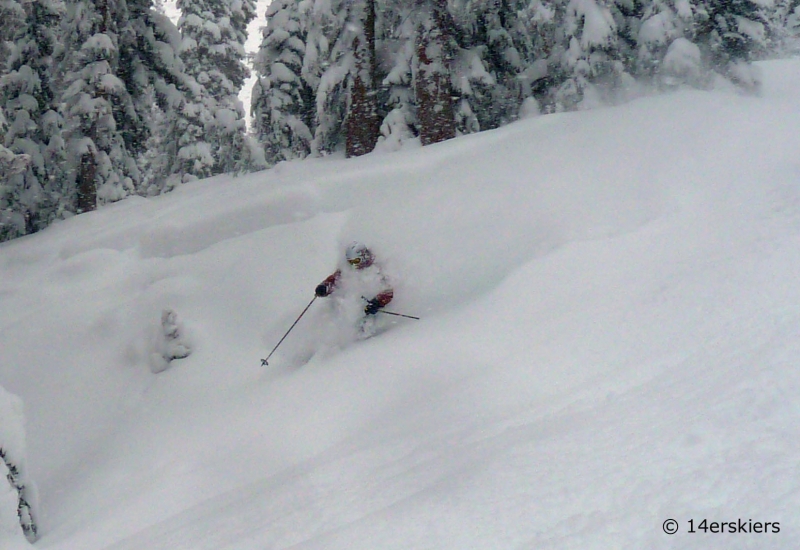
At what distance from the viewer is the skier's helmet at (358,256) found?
8.13m

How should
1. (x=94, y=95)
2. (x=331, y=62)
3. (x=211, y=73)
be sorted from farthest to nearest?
(x=211, y=73) < (x=331, y=62) < (x=94, y=95)

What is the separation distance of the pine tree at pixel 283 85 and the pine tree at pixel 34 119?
17.5ft

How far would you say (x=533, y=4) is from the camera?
1289 centimetres

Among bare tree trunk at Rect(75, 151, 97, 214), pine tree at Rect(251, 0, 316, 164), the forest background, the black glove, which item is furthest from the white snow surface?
pine tree at Rect(251, 0, 316, 164)

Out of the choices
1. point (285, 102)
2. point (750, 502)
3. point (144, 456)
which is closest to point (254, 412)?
point (144, 456)

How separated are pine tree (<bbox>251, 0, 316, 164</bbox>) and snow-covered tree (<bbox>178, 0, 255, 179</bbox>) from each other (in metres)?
1.01

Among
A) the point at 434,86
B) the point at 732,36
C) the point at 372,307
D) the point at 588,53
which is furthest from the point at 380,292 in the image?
the point at 732,36

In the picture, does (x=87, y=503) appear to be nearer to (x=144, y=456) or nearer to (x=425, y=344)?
(x=144, y=456)

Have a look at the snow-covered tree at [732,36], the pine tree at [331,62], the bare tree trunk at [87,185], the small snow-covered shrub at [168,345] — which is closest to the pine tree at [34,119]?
the bare tree trunk at [87,185]

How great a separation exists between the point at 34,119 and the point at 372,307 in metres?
12.2

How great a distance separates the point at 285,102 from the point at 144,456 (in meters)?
13.2

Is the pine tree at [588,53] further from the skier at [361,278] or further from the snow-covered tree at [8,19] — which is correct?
the snow-covered tree at [8,19]

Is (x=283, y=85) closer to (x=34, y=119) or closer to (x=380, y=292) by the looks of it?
(x=34, y=119)

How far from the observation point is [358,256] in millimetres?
8141
